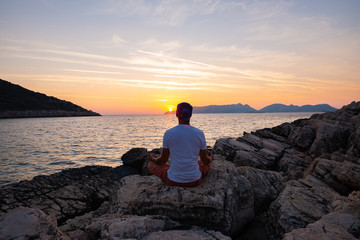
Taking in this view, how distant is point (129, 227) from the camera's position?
3.77m

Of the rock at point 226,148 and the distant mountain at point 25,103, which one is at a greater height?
the distant mountain at point 25,103

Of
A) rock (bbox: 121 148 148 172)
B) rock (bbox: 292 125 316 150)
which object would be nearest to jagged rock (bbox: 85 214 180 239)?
rock (bbox: 121 148 148 172)

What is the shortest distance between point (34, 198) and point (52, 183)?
1.08 metres

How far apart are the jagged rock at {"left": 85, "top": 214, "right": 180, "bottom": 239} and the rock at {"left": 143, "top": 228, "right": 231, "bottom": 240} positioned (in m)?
0.18

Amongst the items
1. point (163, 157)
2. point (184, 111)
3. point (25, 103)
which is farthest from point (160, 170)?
point (25, 103)

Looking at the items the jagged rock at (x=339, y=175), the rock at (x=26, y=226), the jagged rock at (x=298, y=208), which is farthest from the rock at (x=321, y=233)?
the jagged rock at (x=339, y=175)

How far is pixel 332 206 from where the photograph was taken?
207 inches

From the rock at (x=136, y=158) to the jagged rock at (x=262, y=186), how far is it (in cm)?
994

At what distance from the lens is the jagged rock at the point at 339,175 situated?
6875 mm

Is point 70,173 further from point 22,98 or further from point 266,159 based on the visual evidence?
point 22,98

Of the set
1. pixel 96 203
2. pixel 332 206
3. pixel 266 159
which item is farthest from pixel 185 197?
pixel 266 159

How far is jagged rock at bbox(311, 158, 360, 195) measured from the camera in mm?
6875

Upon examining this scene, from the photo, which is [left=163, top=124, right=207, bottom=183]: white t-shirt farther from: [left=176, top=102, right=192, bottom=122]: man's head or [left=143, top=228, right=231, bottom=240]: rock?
[left=143, top=228, right=231, bottom=240]: rock

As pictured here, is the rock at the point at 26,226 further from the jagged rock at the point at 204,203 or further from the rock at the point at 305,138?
the rock at the point at 305,138
